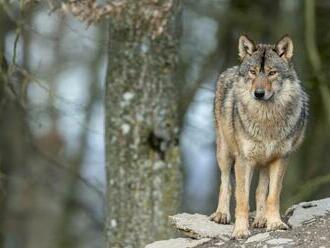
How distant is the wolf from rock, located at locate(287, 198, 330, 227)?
0.99 feet

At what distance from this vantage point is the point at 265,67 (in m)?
10.5

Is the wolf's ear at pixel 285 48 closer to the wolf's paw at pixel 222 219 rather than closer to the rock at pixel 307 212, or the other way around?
the rock at pixel 307 212

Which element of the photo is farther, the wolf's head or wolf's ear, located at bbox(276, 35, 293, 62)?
wolf's ear, located at bbox(276, 35, 293, 62)

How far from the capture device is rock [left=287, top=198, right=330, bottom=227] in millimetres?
10953

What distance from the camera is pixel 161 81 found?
559 inches

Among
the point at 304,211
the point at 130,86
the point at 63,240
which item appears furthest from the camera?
the point at 63,240

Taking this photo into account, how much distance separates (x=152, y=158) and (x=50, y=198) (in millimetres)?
16606

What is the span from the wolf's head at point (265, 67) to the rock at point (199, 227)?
141cm

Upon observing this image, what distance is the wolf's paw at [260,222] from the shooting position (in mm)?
10867

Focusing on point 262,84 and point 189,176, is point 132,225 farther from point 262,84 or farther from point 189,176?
point 189,176

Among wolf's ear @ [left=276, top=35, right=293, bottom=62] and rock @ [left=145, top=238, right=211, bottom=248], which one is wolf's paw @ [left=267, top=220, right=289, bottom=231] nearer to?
rock @ [left=145, top=238, right=211, bottom=248]

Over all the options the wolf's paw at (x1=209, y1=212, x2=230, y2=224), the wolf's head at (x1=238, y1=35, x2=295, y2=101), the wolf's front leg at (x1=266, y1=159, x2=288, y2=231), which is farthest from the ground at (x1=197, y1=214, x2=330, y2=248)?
the wolf's head at (x1=238, y1=35, x2=295, y2=101)

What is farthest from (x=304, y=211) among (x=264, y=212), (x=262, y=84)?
(x=262, y=84)

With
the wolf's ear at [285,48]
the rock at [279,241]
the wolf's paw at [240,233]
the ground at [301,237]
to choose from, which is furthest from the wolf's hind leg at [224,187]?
the wolf's ear at [285,48]
